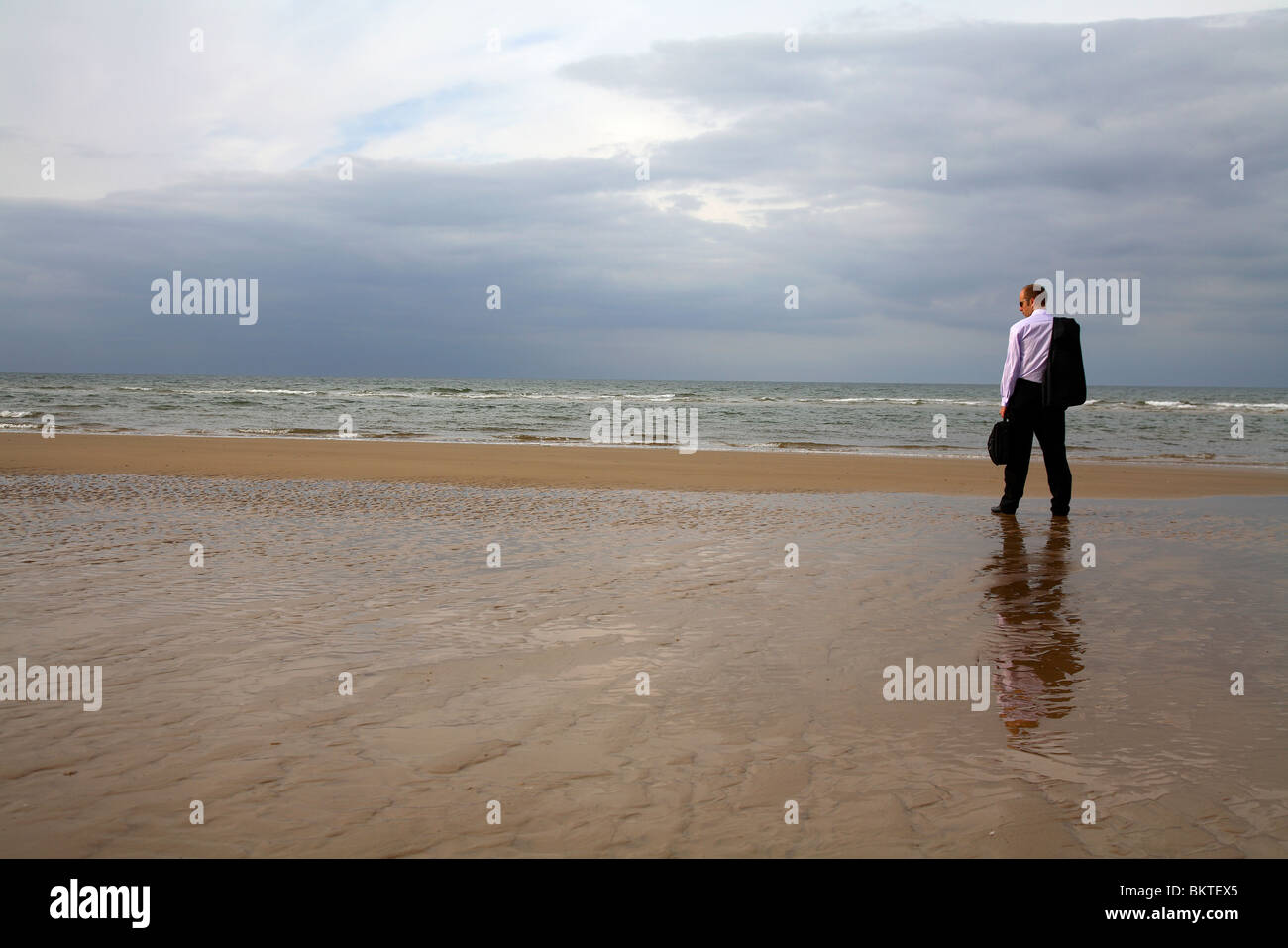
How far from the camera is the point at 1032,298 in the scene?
8898 millimetres

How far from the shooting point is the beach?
2.52 meters

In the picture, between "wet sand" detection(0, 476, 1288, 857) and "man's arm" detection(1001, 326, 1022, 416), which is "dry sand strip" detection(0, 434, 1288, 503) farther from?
"wet sand" detection(0, 476, 1288, 857)

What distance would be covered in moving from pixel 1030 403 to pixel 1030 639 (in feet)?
16.2

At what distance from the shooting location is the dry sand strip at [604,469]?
1243cm

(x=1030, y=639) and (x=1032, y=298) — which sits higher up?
(x=1032, y=298)

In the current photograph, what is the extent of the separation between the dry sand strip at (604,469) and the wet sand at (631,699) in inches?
203

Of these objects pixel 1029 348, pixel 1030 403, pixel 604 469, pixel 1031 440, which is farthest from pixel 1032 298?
pixel 604 469

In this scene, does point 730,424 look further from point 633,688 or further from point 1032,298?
point 633,688

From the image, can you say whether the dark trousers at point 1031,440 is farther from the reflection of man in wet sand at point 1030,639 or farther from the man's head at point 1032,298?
the reflection of man in wet sand at point 1030,639

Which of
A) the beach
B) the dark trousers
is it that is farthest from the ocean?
the beach

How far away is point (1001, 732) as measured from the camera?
324 centimetres

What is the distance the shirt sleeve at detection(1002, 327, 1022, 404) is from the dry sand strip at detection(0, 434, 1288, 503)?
2525 millimetres
